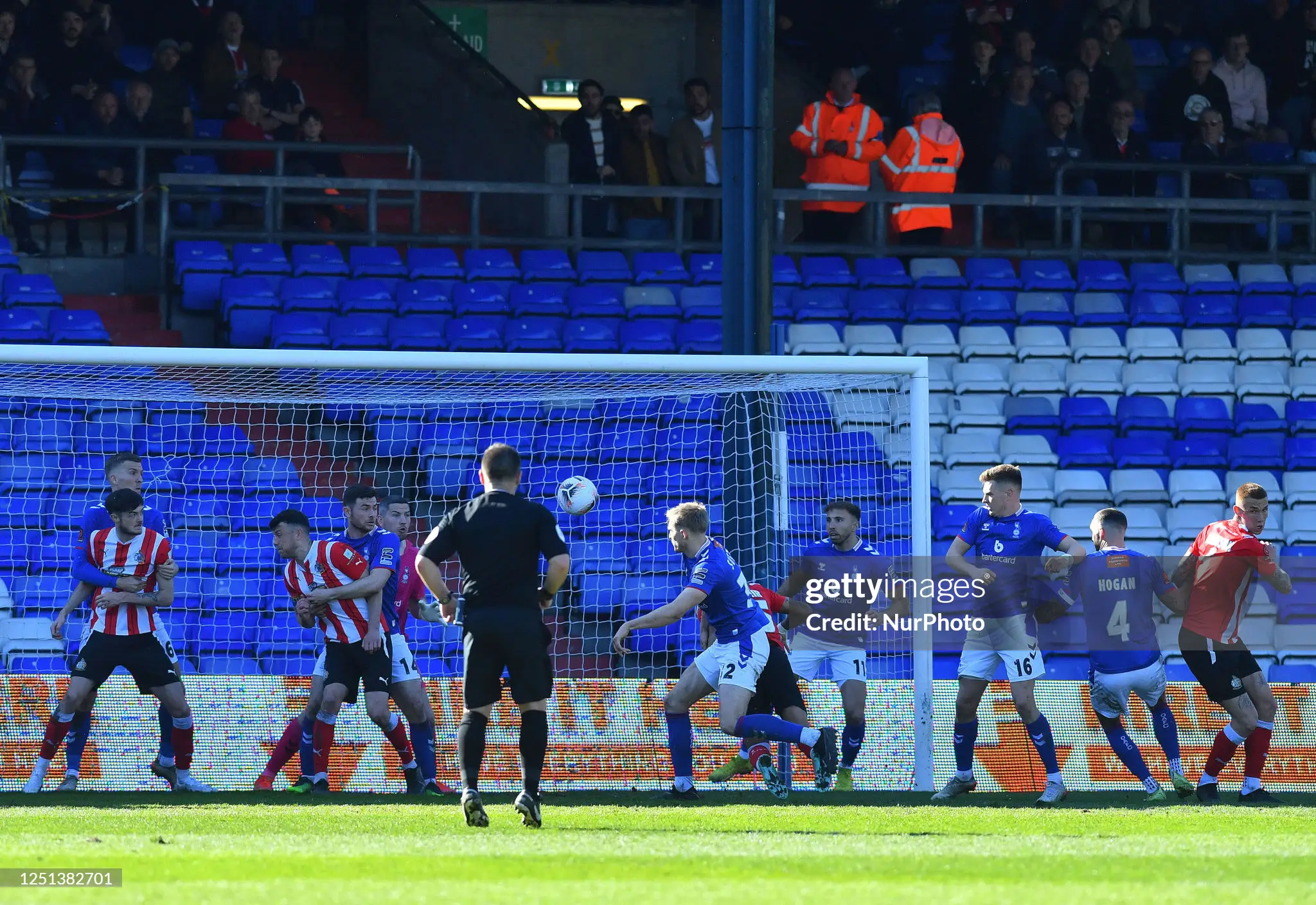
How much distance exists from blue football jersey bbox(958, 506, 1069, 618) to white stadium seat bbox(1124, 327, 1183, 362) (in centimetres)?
649

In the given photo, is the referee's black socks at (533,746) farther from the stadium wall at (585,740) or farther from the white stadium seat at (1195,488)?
the white stadium seat at (1195,488)

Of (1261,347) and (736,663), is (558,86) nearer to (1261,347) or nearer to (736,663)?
(1261,347)

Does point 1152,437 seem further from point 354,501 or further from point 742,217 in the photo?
A: point 354,501

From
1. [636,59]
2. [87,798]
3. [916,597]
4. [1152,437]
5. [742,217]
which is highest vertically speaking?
[636,59]

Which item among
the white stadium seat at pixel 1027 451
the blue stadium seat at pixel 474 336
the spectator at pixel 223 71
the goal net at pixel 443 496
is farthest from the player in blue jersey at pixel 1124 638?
the spectator at pixel 223 71

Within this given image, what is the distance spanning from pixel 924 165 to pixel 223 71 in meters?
6.38

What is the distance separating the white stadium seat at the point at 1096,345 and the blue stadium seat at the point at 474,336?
4.94 meters

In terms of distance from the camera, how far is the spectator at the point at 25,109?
52.5 feet

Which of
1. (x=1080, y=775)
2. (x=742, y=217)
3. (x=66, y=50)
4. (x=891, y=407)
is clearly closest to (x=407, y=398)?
(x=742, y=217)

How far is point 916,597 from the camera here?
1047 cm

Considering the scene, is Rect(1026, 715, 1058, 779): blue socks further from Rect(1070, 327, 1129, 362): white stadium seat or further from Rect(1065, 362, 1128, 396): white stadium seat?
Rect(1070, 327, 1129, 362): white stadium seat

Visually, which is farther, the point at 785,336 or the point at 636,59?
the point at 636,59

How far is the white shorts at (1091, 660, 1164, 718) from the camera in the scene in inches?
402

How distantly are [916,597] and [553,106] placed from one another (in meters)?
12.4
